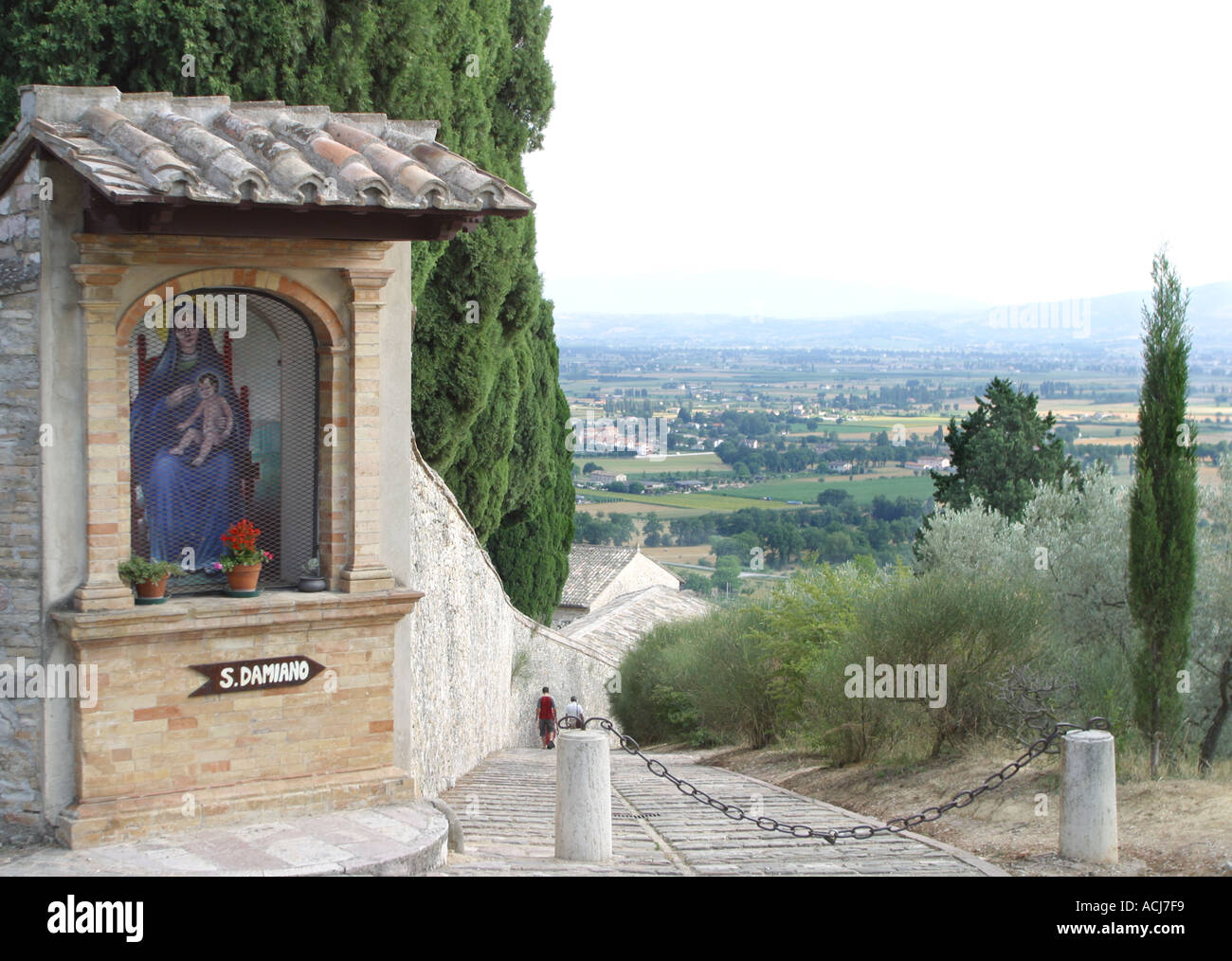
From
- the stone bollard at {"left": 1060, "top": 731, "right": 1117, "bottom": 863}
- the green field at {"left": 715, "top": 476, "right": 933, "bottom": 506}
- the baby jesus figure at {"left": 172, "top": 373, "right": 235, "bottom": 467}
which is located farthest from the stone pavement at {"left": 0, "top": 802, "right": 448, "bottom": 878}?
the green field at {"left": 715, "top": 476, "right": 933, "bottom": 506}

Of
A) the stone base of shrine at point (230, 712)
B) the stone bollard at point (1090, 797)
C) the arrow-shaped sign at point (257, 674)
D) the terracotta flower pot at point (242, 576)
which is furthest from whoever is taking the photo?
the stone bollard at point (1090, 797)

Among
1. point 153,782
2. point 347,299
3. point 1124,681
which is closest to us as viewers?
point 153,782

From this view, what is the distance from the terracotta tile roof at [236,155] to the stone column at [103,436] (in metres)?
0.72

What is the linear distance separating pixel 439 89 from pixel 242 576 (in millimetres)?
6758

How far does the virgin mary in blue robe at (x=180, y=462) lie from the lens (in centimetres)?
748

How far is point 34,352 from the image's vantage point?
6668mm

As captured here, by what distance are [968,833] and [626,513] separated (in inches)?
2574

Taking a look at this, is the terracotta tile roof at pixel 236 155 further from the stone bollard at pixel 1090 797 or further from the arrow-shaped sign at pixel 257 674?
the stone bollard at pixel 1090 797

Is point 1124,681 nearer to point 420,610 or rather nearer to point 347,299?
point 420,610

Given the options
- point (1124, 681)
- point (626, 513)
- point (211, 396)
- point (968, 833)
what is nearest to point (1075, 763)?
point (968, 833)

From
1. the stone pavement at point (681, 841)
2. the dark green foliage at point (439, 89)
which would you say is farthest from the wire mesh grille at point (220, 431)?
the stone pavement at point (681, 841)

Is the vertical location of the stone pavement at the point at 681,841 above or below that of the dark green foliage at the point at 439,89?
below

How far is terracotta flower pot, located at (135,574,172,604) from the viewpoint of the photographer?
6.97 m

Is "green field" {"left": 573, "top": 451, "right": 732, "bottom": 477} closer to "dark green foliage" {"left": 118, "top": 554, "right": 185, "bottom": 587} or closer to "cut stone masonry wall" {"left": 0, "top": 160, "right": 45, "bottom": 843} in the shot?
"dark green foliage" {"left": 118, "top": 554, "right": 185, "bottom": 587}
